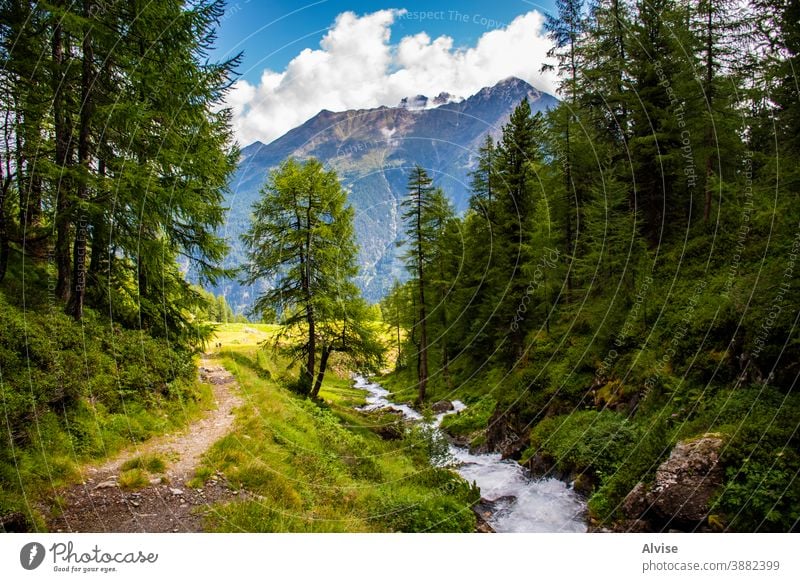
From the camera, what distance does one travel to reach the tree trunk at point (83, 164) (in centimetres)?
833

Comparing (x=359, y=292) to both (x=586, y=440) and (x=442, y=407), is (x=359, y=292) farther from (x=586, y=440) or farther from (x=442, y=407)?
(x=586, y=440)

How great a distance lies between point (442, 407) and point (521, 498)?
13.1 metres

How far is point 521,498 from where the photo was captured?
36.4ft

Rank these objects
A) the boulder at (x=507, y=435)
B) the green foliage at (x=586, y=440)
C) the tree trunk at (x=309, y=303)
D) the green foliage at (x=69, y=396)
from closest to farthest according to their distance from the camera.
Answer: the green foliage at (x=69, y=396)
the green foliage at (x=586, y=440)
the boulder at (x=507, y=435)
the tree trunk at (x=309, y=303)

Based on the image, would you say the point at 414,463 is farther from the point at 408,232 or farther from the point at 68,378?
the point at 408,232

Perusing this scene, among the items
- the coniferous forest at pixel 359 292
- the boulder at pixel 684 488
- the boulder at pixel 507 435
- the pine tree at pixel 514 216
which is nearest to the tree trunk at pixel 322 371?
the coniferous forest at pixel 359 292

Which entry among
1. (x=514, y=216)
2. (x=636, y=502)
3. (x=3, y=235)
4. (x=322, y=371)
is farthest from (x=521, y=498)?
(x=514, y=216)

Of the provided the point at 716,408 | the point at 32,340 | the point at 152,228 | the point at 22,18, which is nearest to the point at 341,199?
the point at 152,228

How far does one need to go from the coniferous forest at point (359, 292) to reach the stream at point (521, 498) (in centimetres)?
49

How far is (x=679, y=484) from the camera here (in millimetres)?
6613

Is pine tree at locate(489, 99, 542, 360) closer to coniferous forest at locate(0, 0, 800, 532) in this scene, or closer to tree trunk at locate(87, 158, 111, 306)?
coniferous forest at locate(0, 0, 800, 532)

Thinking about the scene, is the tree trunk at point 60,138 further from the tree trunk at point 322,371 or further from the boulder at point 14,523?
the tree trunk at point 322,371

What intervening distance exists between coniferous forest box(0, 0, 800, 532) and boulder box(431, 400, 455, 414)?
4.07 m

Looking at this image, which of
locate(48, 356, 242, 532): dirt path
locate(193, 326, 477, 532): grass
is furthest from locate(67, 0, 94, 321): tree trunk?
locate(193, 326, 477, 532): grass
